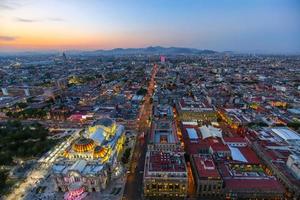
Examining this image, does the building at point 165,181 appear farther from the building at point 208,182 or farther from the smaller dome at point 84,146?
the smaller dome at point 84,146

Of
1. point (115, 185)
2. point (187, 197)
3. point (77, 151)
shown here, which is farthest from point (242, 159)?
point (77, 151)

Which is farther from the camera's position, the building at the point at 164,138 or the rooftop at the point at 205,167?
the building at the point at 164,138

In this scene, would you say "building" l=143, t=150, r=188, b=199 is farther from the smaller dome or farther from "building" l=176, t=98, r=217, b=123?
"building" l=176, t=98, r=217, b=123

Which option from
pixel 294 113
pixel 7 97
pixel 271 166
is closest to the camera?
pixel 271 166

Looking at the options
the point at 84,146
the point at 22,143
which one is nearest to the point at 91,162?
the point at 84,146

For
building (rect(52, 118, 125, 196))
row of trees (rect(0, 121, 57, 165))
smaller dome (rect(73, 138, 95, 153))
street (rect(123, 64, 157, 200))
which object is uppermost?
smaller dome (rect(73, 138, 95, 153))

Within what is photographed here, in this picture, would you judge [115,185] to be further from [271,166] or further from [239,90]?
[239,90]

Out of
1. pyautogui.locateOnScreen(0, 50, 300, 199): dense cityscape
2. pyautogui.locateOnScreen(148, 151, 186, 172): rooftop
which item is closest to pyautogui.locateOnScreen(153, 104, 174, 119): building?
pyautogui.locateOnScreen(0, 50, 300, 199): dense cityscape

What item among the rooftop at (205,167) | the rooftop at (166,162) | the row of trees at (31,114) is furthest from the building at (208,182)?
the row of trees at (31,114)
